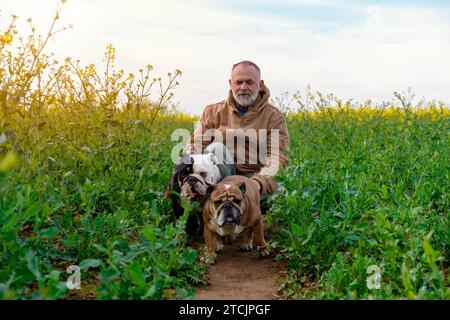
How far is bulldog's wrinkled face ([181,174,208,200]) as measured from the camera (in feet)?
15.5

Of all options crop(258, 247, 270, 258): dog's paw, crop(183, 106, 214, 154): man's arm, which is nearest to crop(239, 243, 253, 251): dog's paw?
crop(258, 247, 270, 258): dog's paw

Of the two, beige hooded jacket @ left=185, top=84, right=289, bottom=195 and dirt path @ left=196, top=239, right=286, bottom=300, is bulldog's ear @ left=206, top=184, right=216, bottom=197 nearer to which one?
dirt path @ left=196, top=239, right=286, bottom=300

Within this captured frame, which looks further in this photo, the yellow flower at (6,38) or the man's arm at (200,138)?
the man's arm at (200,138)

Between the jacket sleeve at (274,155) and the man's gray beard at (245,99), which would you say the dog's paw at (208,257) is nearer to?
the jacket sleeve at (274,155)

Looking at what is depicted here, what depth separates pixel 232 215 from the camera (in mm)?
4590

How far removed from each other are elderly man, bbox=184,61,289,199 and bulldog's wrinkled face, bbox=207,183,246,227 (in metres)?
1.52

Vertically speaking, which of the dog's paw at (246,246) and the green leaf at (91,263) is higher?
the green leaf at (91,263)

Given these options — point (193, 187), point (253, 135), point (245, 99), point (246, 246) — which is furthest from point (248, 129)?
point (193, 187)

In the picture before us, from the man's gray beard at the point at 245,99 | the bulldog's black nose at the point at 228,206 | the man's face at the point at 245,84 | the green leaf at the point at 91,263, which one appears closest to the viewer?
the green leaf at the point at 91,263

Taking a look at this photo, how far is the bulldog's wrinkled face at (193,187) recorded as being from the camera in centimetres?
473

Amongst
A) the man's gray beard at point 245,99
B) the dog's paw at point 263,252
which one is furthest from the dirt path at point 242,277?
the man's gray beard at point 245,99

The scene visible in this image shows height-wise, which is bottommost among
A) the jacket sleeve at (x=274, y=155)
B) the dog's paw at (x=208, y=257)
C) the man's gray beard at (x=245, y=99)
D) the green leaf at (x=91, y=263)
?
the dog's paw at (x=208, y=257)

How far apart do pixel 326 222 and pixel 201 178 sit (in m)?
1.08
